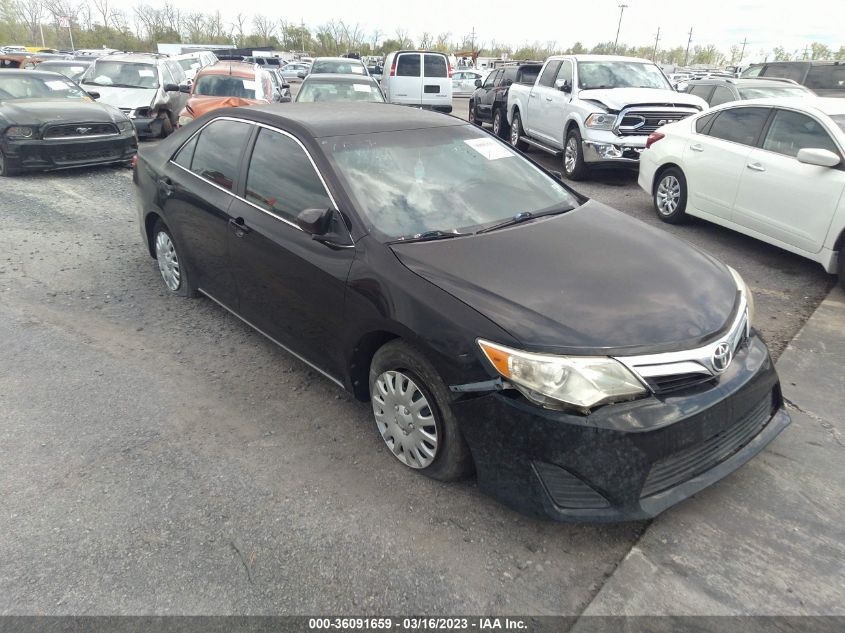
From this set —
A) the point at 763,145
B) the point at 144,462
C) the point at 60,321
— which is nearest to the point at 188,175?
the point at 60,321

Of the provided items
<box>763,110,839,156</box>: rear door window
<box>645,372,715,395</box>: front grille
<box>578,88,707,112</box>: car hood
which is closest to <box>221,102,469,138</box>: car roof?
<box>645,372,715,395</box>: front grille

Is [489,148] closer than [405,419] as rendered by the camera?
No

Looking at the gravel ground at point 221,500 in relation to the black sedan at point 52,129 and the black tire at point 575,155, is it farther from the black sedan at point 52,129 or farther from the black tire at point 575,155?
the black sedan at point 52,129

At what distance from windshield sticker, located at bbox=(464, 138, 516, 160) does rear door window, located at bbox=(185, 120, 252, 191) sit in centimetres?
149

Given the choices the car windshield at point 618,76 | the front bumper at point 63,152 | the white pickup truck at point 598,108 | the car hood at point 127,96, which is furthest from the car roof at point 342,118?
the car hood at point 127,96

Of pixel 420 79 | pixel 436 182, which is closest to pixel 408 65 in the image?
pixel 420 79

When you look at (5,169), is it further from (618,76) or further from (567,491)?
(567,491)

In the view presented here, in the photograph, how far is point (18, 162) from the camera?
361 inches

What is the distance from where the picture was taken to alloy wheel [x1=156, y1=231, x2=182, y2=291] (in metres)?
5.01

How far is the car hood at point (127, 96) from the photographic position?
12.3m

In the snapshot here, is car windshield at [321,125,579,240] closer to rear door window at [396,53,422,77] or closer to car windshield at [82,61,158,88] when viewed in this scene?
car windshield at [82,61,158,88]

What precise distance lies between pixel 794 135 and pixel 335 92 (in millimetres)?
8549

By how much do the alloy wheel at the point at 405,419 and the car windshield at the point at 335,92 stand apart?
32.7 ft

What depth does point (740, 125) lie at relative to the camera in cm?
653
